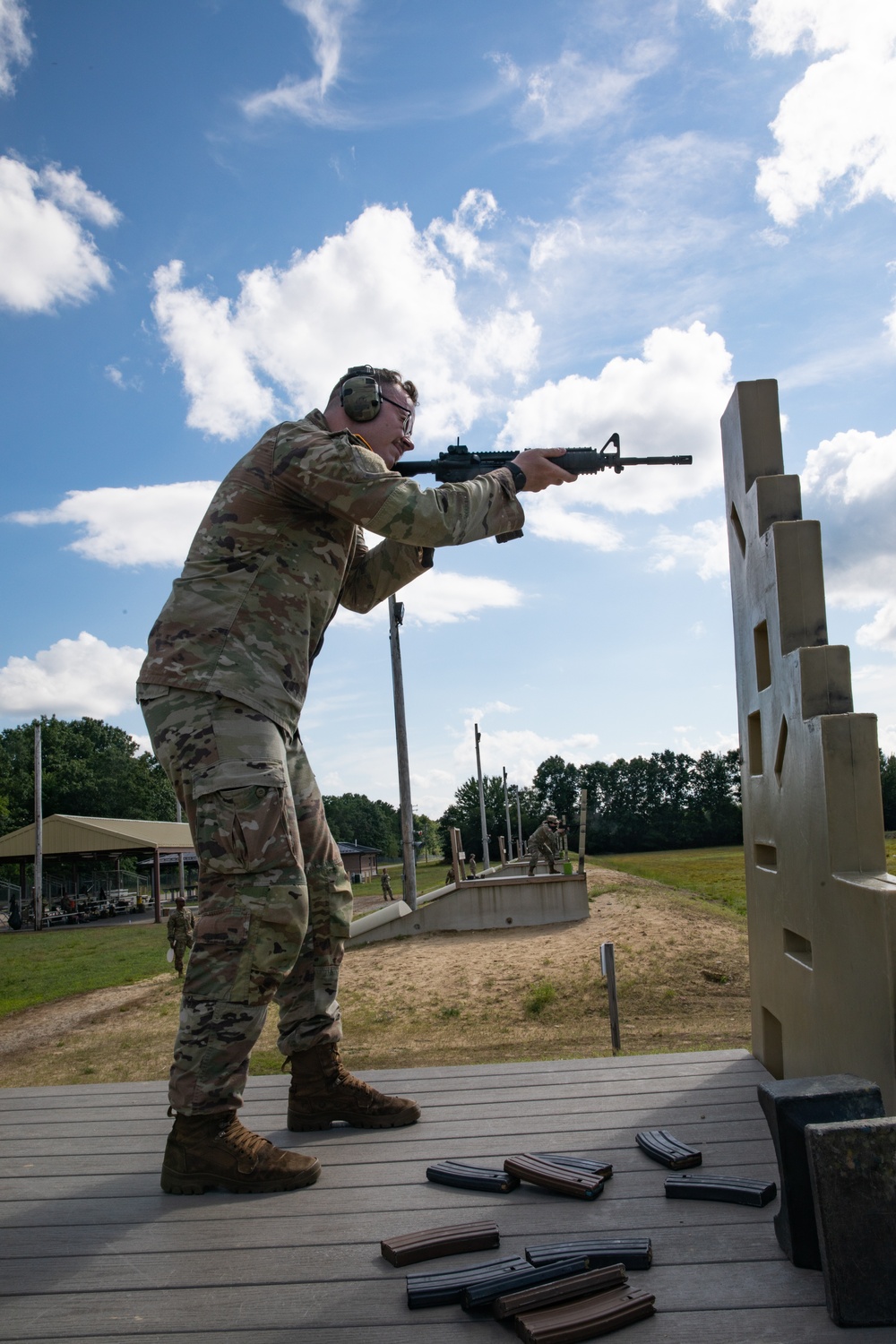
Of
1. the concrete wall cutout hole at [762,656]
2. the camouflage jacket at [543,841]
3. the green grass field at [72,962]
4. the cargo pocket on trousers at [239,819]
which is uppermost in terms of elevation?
the concrete wall cutout hole at [762,656]

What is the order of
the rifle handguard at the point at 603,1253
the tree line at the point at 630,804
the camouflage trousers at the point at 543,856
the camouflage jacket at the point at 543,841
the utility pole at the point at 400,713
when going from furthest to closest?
the tree line at the point at 630,804
the camouflage jacket at the point at 543,841
the camouflage trousers at the point at 543,856
the utility pole at the point at 400,713
the rifle handguard at the point at 603,1253

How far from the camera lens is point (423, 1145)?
2.95 m

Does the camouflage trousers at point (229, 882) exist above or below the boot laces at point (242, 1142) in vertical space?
above

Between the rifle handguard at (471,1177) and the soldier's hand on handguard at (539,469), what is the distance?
6.50 feet

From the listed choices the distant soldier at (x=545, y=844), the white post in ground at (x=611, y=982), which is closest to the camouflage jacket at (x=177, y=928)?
the white post in ground at (x=611, y=982)

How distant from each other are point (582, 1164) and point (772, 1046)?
1.26 metres

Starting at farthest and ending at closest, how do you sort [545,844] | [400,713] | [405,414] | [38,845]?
1. [38,845]
2. [545,844]
3. [400,713]
4. [405,414]

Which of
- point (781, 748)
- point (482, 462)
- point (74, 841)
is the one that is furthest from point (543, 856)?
point (781, 748)

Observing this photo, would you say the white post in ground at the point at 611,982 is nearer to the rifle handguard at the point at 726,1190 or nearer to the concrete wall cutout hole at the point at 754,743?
the concrete wall cutout hole at the point at 754,743

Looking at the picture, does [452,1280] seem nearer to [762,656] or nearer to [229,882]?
[229,882]

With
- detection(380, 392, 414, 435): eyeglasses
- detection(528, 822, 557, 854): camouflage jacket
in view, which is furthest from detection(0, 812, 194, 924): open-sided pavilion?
detection(380, 392, 414, 435): eyeglasses

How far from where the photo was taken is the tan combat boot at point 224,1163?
2.66m

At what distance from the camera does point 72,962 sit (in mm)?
21391

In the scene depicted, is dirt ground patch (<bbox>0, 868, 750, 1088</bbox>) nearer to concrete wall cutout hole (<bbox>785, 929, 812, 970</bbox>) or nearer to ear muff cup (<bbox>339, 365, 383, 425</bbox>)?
concrete wall cutout hole (<bbox>785, 929, 812, 970</bbox>)
